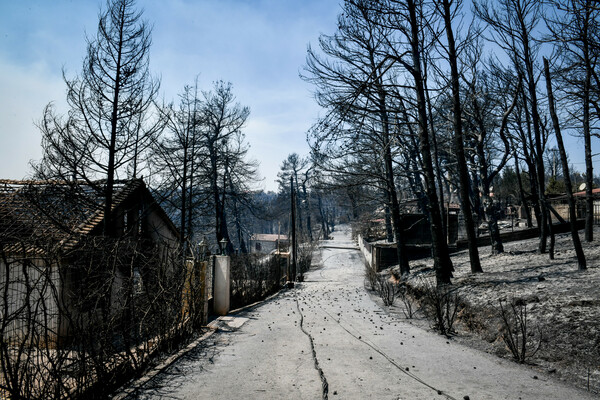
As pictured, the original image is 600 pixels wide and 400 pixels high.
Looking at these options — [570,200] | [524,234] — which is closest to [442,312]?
[570,200]

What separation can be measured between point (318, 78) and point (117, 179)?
6678 mm

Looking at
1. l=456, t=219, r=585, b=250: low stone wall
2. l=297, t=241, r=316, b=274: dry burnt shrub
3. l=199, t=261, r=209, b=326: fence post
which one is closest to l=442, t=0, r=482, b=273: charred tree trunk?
l=199, t=261, r=209, b=326: fence post

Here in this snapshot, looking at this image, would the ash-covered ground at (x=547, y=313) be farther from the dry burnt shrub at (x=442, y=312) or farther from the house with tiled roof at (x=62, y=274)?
the house with tiled roof at (x=62, y=274)

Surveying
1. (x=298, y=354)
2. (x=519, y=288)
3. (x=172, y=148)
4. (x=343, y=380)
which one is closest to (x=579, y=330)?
(x=519, y=288)

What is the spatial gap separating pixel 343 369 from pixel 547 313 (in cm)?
373

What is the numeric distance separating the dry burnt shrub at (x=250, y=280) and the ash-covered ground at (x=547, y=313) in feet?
18.5

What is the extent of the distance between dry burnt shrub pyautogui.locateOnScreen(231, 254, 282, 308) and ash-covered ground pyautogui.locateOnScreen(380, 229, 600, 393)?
564 cm

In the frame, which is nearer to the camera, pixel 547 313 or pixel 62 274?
pixel 62 274

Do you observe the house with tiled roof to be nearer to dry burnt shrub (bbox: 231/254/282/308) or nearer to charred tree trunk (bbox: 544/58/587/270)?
dry burnt shrub (bbox: 231/254/282/308)

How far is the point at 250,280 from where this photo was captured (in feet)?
54.0

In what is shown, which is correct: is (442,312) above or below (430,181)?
below

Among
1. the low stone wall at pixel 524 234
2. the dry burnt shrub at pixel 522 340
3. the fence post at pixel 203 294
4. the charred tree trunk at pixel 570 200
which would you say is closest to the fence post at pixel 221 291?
the fence post at pixel 203 294

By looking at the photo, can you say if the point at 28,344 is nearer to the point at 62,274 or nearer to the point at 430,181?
the point at 62,274

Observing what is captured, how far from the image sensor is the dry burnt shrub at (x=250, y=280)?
1477 centimetres
